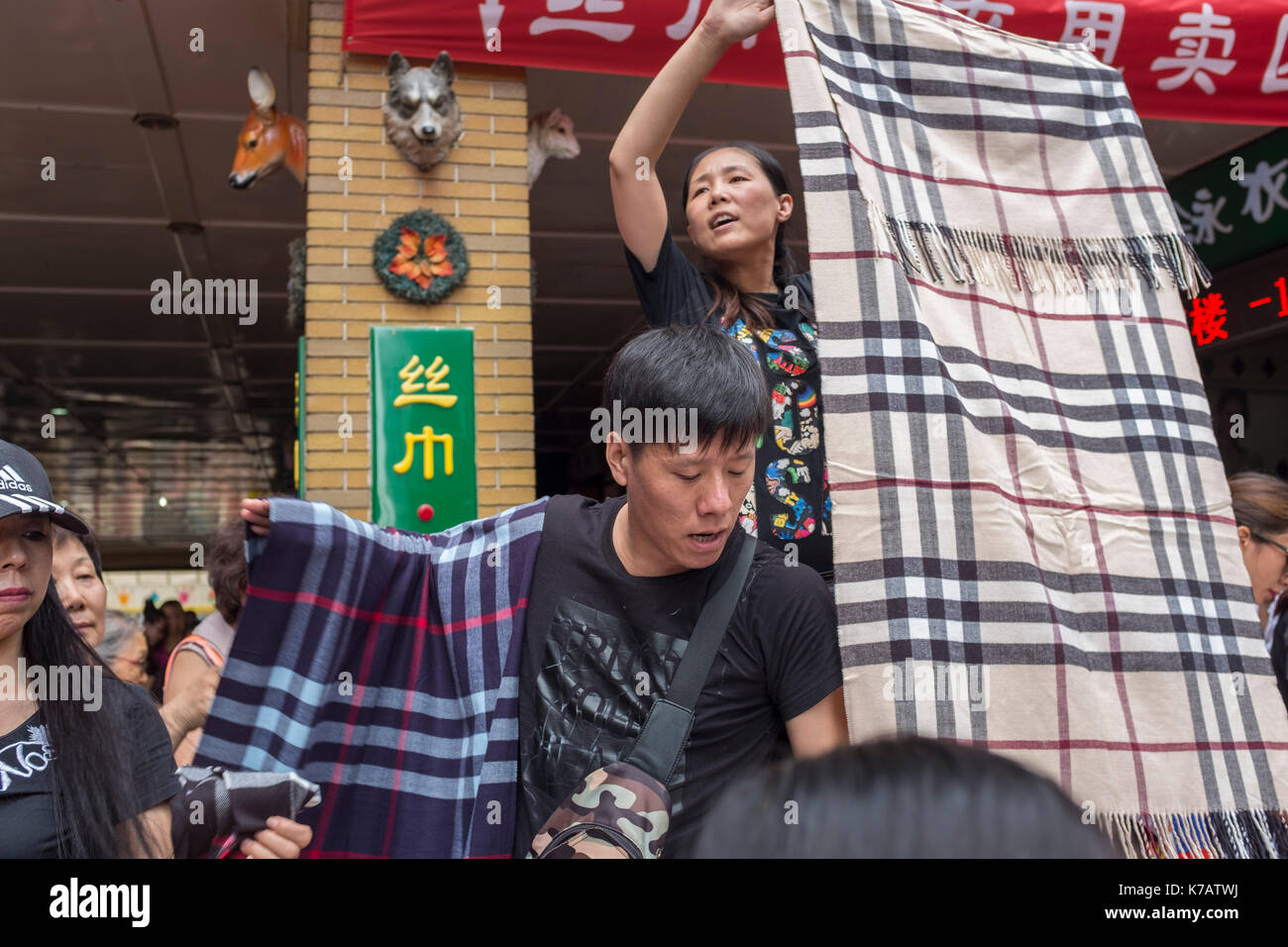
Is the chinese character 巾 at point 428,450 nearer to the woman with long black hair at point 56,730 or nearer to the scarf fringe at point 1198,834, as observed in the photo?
the woman with long black hair at point 56,730

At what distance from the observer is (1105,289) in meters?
2.37

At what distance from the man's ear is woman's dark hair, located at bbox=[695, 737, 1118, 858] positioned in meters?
1.22

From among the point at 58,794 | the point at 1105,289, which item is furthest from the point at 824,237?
the point at 58,794

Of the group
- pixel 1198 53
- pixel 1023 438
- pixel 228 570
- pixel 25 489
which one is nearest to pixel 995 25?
pixel 1198 53

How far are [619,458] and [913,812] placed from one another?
1337mm

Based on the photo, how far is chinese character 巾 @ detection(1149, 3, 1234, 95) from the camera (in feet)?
15.6

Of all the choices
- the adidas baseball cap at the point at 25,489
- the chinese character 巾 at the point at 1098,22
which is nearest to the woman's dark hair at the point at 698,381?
the adidas baseball cap at the point at 25,489

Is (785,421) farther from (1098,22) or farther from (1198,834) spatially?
(1098,22)

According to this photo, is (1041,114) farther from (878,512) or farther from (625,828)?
(625,828)

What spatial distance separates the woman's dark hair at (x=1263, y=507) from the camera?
3301 millimetres

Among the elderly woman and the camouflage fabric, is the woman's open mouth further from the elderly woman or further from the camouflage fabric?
the camouflage fabric

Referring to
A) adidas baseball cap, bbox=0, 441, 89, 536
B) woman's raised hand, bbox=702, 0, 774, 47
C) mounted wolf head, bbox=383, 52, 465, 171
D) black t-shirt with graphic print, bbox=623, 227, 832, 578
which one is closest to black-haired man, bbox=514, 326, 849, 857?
black t-shirt with graphic print, bbox=623, 227, 832, 578

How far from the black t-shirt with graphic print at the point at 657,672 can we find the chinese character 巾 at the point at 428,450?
8.01 ft

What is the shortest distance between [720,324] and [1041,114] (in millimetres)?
877
